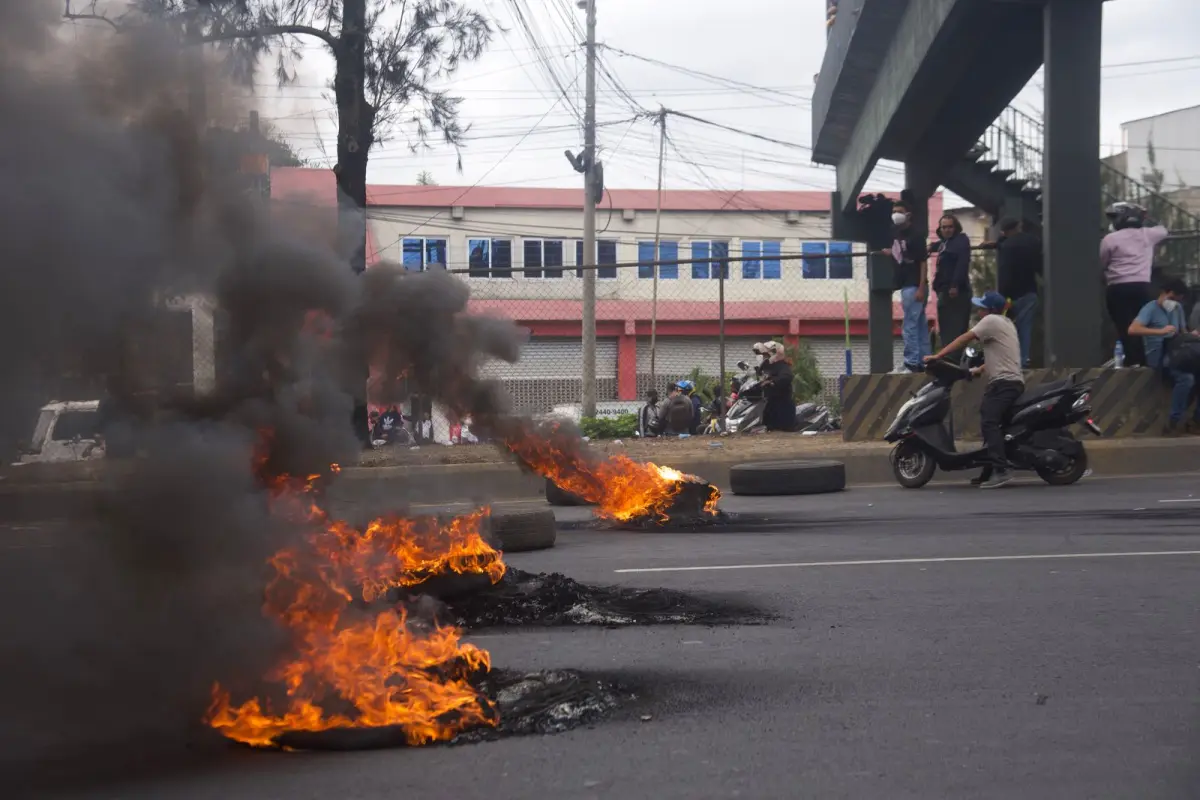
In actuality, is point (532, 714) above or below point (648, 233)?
below

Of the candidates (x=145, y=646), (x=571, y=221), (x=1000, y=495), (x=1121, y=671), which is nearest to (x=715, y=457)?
Result: (x=1000, y=495)

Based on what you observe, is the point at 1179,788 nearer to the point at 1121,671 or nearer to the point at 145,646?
the point at 1121,671

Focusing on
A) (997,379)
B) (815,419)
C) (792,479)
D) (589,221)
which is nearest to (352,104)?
(792,479)

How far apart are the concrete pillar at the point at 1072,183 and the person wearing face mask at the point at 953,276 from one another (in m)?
1.17

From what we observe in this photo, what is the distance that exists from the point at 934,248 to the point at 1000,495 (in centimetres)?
581

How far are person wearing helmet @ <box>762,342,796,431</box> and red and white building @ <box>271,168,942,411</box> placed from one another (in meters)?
4.27

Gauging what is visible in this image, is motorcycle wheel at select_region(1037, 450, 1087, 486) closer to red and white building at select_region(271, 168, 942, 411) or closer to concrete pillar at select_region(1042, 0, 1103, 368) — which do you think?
concrete pillar at select_region(1042, 0, 1103, 368)

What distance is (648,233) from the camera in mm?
41094

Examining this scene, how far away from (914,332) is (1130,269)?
101 inches

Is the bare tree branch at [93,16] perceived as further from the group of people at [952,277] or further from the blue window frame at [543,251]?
the blue window frame at [543,251]

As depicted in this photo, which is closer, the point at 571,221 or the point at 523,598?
the point at 523,598

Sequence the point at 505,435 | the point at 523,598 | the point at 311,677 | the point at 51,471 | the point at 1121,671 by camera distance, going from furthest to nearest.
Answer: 1. the point at 505,435
2. the point at 523,598
3. the point at 1121,671
4. the point at 51,471
5. the point at 311,677

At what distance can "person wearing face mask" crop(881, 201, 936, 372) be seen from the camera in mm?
15648

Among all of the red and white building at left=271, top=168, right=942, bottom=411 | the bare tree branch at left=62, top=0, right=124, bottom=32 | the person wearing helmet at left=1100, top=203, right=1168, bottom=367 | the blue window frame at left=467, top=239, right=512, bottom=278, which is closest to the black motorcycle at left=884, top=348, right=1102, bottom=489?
the person wearing helmet at left=1100, top=203, right=1168, bottom=367
